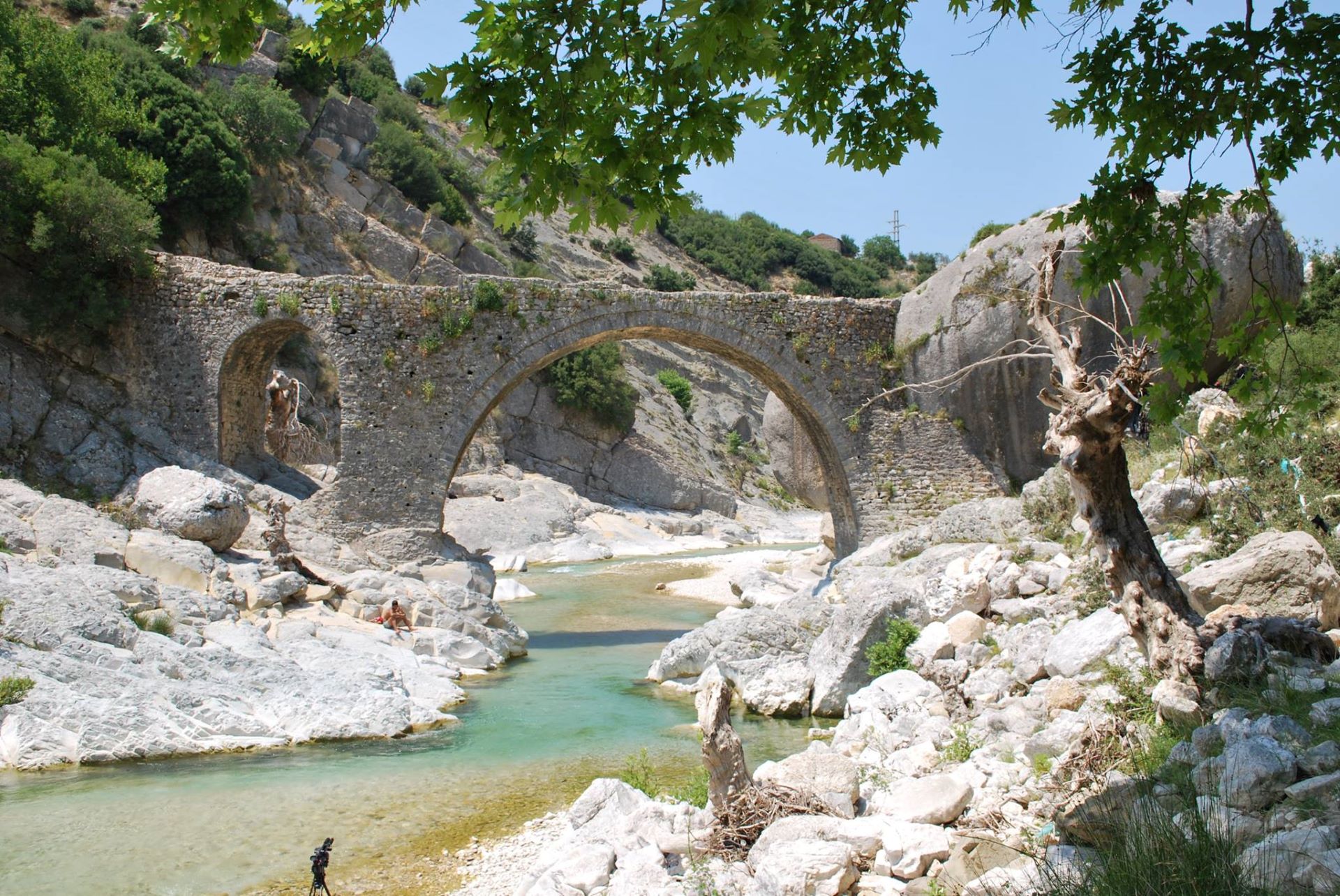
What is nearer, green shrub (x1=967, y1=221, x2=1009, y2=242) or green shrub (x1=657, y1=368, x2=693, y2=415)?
green shrub (x1=967, y1=221, x2=1009, y2=242)

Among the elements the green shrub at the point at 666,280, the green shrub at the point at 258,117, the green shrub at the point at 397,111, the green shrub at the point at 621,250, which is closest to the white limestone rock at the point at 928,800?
the green shrub at the point at 258,117

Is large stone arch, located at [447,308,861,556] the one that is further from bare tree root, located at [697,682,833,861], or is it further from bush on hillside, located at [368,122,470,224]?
bush on hillside, located at [368,122,470,224]

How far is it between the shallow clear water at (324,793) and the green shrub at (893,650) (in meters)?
0.96

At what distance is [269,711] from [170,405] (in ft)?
30.1

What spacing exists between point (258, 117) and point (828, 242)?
5683cm

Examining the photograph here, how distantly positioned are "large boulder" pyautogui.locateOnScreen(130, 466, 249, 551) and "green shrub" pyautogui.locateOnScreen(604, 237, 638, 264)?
125ft

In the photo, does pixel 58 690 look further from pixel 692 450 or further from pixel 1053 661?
pixel 692 450

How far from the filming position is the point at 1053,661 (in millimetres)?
7066

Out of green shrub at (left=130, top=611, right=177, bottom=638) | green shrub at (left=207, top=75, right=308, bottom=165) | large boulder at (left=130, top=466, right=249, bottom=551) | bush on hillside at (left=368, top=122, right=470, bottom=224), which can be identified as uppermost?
bush on hillside at (left=368, top=122, right=470, bottom=224)

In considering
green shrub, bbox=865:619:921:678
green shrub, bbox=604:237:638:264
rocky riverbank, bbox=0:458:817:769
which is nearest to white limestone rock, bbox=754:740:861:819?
green shrub, bbox=865:619:921:678

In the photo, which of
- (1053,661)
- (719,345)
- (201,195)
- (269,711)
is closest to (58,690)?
(269,711)

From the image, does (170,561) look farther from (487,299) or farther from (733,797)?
(733,797)

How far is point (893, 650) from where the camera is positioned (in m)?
9.36

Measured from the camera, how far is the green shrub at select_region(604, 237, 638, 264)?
164ft
